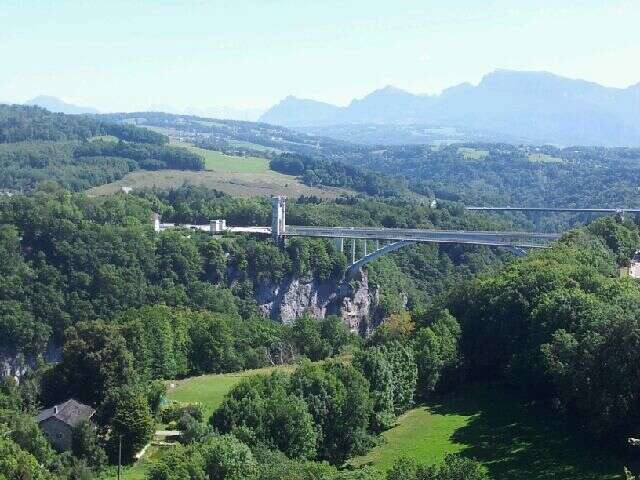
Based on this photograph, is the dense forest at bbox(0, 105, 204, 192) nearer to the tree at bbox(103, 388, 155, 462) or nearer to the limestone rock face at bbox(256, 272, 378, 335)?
the limestone rock face at bbox(256, 272, 378, 335)

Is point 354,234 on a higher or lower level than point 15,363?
higher

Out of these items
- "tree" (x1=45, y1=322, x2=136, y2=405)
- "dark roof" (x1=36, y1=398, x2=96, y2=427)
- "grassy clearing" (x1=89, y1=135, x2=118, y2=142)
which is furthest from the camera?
"grassy clearing" (x1=89, y1=135, x2=118, y2=142)

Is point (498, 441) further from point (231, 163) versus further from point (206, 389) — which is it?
point (231, 163)

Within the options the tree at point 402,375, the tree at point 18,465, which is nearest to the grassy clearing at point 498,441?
the tree at point 402,375

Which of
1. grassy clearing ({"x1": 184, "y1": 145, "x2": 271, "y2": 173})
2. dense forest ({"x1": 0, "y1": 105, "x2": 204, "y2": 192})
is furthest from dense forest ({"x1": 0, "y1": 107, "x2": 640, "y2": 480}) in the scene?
grassy clearing ({"x1": 184, "y1": 145, "x2": 271, "y2": 173})

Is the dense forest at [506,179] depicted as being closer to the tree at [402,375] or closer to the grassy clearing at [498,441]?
the tree at [402,375]

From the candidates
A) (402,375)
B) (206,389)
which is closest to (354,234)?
(206,389)
